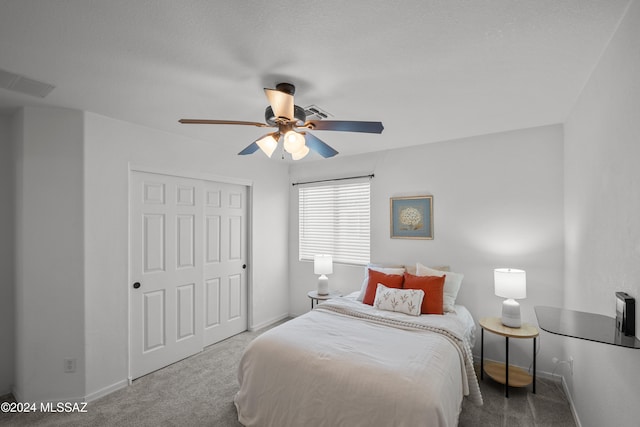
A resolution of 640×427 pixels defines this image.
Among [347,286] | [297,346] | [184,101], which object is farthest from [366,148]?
[297,346]

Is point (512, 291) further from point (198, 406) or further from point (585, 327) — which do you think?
point (198, 406)

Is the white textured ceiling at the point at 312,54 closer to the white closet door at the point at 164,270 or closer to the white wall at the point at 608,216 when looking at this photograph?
the white wall at the point at 608,216

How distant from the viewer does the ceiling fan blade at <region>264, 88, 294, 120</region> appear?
170cm

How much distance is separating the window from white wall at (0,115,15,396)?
324 centimetres

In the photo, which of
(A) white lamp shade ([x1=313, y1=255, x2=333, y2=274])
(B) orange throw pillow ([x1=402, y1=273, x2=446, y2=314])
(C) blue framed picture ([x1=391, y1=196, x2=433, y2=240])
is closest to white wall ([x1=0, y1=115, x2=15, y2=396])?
(A) white lamp shade ([x1=313, y1=255, x2=333, y2=274])

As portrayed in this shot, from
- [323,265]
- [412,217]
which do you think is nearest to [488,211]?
[412,217]

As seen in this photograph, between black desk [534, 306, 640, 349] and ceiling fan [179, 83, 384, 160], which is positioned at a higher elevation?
ceiling fan [179, 83, 384, 160]

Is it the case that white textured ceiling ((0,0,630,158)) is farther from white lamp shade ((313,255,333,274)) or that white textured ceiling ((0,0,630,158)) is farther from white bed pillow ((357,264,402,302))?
white lamp shade ((313,255,333,274))

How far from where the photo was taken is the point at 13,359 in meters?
2.67

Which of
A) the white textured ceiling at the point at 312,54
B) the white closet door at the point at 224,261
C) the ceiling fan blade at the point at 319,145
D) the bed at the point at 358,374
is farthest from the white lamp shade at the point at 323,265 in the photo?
the white textured ceiling at the point at 312,54

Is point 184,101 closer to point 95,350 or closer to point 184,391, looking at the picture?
point 95,350

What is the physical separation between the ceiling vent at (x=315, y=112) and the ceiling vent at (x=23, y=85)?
1.85m

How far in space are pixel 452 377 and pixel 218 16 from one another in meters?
2.49

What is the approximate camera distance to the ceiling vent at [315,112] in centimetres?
245
